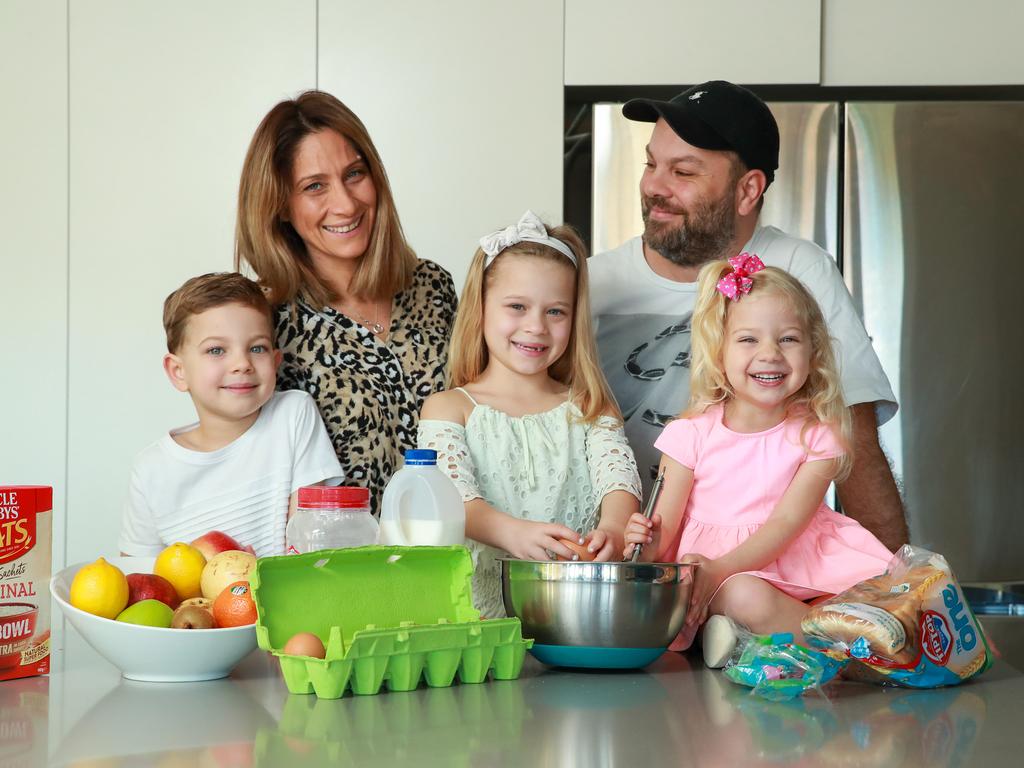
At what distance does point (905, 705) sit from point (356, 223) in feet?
3.55

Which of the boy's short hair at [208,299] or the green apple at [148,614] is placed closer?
the green apple at [148,614]

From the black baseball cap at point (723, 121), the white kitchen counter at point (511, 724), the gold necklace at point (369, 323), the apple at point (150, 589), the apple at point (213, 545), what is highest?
the black baseball cap at point (723, 121)

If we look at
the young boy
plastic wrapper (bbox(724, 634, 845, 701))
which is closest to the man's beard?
the young boy

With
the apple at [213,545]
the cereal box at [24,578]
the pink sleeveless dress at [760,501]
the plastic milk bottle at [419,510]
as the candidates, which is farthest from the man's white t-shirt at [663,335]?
the cereal box at [24,578]

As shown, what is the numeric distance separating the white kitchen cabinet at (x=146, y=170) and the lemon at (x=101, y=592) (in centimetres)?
170

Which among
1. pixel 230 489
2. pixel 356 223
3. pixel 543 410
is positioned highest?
pixel 356 223

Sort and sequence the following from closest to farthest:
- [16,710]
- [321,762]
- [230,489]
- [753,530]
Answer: [321,762]
[16,710]
[753,530]
[230,489]

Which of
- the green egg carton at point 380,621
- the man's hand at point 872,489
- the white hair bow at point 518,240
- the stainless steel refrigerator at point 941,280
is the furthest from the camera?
the stainless steel refrigerator at point 941,280

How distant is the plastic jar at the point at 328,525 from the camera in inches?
46.3

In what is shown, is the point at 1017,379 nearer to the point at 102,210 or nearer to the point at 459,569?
the point at 459,569

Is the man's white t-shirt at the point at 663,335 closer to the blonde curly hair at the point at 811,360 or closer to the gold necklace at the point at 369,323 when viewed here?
the blonde curly hair at the point at 811,360

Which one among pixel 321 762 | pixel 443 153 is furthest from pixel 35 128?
pixel 321 762

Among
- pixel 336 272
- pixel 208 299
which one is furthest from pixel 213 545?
pixel 336 272

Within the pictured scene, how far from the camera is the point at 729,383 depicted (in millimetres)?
1568
